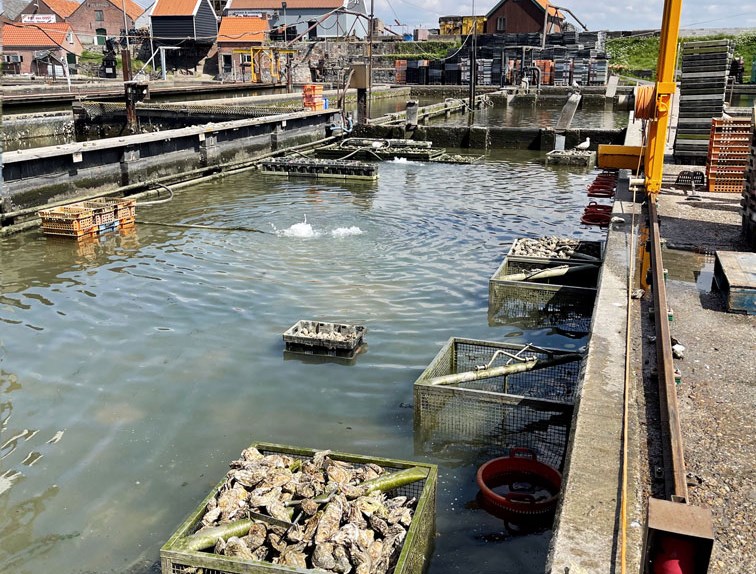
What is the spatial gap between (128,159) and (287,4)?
73615 millimetres

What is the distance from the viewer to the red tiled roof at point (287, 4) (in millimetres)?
83188

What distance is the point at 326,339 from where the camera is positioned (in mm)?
8328

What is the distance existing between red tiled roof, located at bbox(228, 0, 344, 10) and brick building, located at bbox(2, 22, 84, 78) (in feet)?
68.2

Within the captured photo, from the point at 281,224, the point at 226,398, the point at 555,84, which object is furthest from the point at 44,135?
the point at 555,84

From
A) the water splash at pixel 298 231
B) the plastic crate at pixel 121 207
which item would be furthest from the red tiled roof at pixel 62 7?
the water splash at pixel 298 231

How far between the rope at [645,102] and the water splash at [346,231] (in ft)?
19.0

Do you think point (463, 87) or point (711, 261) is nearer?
point (711, 261)

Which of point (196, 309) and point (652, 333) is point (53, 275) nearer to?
point (196, 309)

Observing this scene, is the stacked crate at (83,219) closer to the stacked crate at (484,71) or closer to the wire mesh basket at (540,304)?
the wire mesh basket at (540,304)

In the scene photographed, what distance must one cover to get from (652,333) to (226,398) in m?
4.47

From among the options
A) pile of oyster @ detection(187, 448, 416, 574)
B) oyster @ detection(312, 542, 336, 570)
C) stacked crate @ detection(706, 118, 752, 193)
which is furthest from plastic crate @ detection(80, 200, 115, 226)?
stacked crate @ detection(706, 118, 752, 193)

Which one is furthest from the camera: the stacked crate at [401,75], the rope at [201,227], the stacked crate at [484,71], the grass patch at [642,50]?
the stacked crate at [401,75]

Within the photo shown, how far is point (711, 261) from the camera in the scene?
394 inches

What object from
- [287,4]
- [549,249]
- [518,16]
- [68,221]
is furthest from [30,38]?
[549,249]
